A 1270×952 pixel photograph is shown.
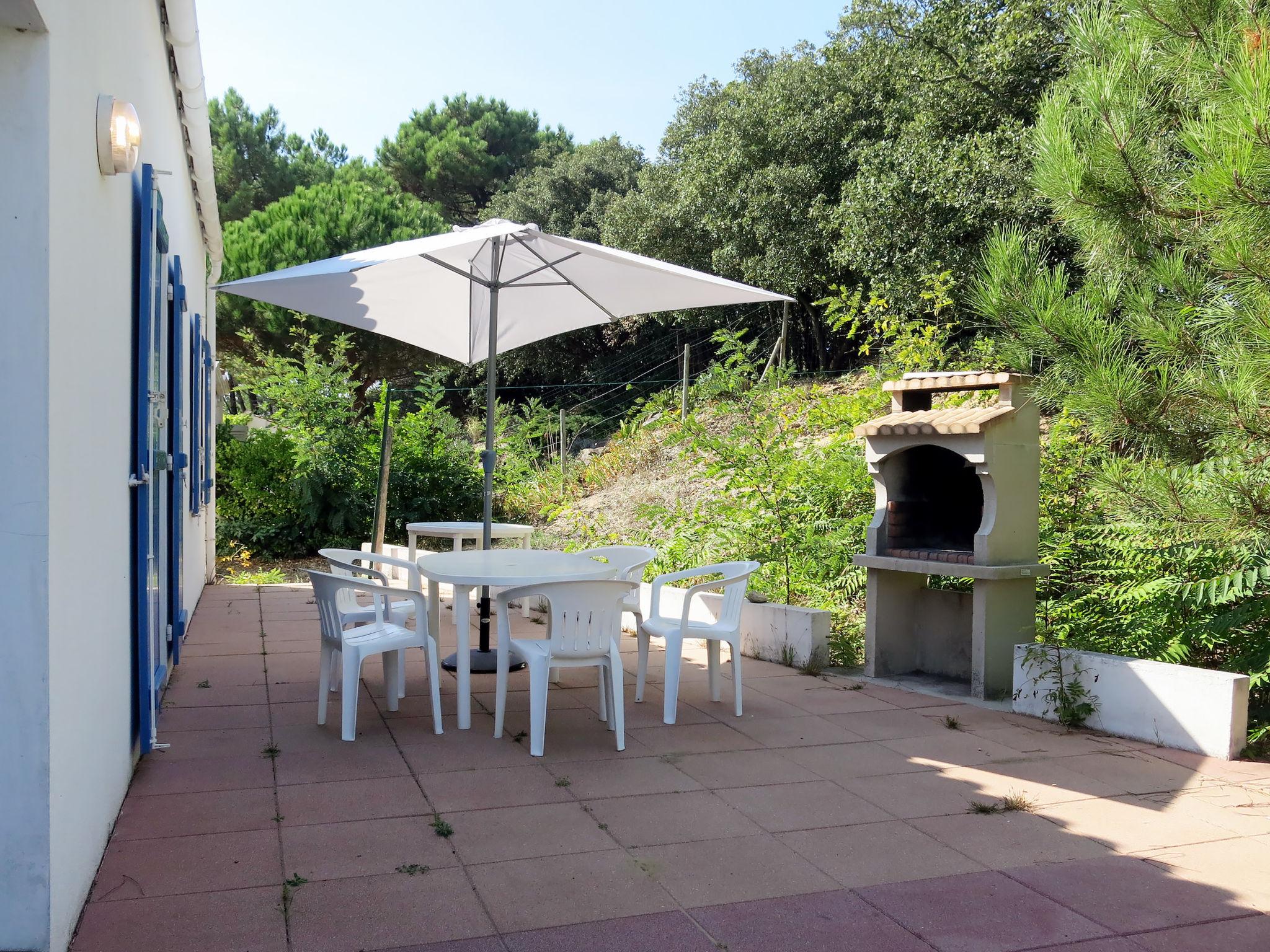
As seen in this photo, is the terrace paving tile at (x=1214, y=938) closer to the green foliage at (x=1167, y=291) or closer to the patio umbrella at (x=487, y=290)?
the green foliage at (x=1167, y=291)

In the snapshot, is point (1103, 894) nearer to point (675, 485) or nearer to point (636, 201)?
point (675, 485)

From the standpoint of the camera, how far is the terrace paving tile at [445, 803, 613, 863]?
118 inches

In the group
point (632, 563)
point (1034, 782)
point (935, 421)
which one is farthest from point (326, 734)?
point (935, 421)

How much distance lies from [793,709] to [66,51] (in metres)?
3.89

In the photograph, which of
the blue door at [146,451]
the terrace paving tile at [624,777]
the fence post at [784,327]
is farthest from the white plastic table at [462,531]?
the fence post at [784,327]

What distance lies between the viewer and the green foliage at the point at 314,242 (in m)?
16.7

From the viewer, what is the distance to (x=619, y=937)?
2.47 m

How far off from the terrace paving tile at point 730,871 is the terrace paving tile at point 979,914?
0.67 feet

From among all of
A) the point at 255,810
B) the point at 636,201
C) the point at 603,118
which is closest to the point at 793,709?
the point at 255,810

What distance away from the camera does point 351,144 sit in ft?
82.7

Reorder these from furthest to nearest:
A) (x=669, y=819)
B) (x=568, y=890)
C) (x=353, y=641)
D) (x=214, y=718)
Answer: (x=214, y=718), (x=353, y=641), (x=669, y=819), (x=568, y=890)

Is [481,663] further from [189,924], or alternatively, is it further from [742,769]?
[189,924]

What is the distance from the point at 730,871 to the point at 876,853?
1.61 ft

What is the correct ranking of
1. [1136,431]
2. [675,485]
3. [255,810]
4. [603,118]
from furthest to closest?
[603,118]
[675,485]
[1136,431]
[255,810]
